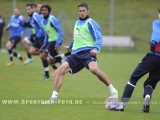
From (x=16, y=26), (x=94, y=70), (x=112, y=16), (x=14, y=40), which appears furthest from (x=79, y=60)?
(x=112, y=16)

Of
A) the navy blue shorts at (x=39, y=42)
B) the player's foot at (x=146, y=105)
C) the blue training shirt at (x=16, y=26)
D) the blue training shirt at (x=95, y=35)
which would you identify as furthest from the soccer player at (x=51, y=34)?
the player's foot at (x=146, y=105)

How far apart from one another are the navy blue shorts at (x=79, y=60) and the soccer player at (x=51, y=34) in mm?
4911

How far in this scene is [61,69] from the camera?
12.0 metres

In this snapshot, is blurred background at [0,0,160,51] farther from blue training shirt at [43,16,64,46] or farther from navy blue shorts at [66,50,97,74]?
navy blue shorts at [66,50,97,74]

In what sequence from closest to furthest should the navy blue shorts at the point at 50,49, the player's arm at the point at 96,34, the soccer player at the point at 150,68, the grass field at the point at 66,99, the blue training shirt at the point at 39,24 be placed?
the grass field at the point at 66,99, the soccer player at the point at 150,68, the player's arm at the point at 96,34, the navy blue shorts at the point at 50,49, the blue training shirt at the point at 39,24

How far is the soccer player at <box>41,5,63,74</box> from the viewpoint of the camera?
680 inches

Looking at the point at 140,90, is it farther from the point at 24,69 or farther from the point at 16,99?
the point at 24,69

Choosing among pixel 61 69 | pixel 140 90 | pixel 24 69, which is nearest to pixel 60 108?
Answer: pixel 61 69

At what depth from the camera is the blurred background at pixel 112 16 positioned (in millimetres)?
38812

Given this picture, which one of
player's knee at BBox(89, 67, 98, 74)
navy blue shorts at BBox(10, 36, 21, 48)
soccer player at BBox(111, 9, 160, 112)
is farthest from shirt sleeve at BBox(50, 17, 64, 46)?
navy blue shorts at BBox(10, 36, 21, 48)

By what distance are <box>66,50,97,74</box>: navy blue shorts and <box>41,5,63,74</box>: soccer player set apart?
4.91 m

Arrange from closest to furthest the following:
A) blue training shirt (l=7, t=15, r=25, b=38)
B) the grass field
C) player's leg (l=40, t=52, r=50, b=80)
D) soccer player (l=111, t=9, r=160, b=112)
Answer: the grass field
soccer player (l=111, t=9, r=160, b=112)
player's leg (l=40, t=52, r=50, b=80)
blue training shirt (l=7, t=15, r=25, b=38)

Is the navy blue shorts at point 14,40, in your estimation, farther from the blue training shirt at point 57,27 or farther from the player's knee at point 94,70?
the player's knee at point 94,70

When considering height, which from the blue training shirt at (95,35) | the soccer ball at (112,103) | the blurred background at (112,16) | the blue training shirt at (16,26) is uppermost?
the blue training shirt at (95,35)
